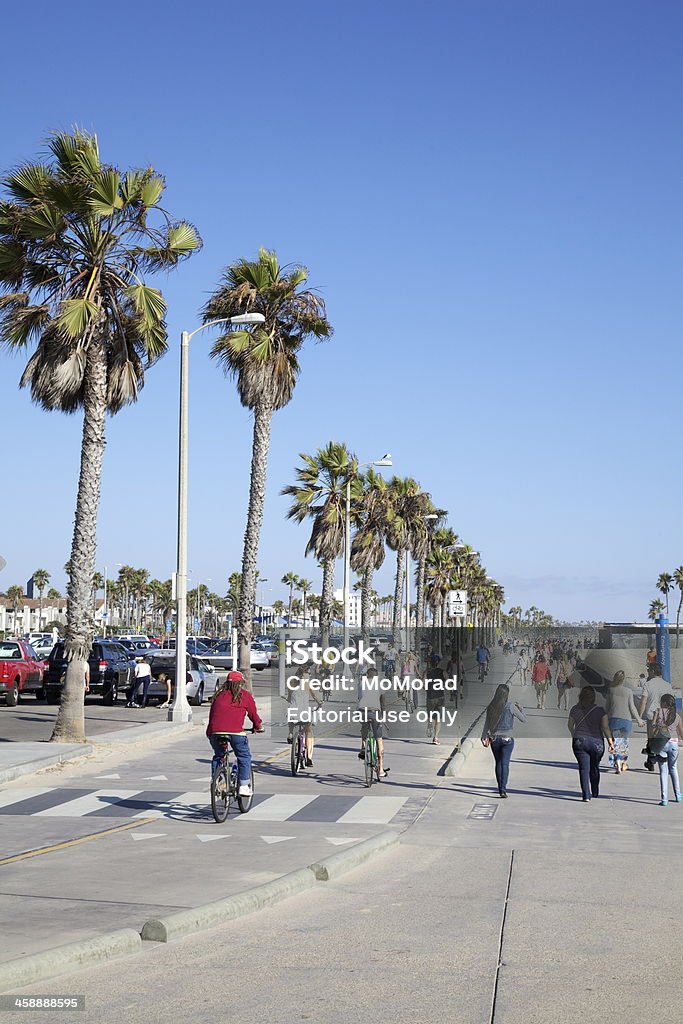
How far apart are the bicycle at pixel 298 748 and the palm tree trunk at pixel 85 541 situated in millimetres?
5437

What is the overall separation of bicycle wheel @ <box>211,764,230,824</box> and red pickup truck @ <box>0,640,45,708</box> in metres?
22.2

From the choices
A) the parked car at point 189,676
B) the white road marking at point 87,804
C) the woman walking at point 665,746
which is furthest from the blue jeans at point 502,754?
the parked car at point 189,676

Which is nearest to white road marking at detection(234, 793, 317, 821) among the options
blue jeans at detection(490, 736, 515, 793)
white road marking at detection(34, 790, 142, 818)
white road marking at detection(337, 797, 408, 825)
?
white road marking at detection(337, 797, 408, 825)

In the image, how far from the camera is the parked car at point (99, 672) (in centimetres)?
3734

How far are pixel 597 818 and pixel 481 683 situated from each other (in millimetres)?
39208

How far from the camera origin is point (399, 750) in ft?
80.9

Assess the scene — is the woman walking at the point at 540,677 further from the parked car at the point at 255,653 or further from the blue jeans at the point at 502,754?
the parked car at the point at 255,653

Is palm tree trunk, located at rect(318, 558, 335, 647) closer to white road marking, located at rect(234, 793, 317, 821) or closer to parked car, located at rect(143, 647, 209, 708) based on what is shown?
parked car, located at rect(143, 647, 209, 708)

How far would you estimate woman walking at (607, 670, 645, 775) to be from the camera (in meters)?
20.4

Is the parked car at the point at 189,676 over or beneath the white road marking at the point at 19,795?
over

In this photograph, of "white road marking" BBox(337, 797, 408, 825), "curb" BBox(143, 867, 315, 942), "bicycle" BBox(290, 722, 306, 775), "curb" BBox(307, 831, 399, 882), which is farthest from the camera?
"bicycle" BBox(290, 722, 306, 775)

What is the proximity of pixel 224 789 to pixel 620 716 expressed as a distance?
27.2 feet

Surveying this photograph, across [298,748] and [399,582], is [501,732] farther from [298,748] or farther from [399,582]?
[399,582]

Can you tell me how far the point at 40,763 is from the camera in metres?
19.9
